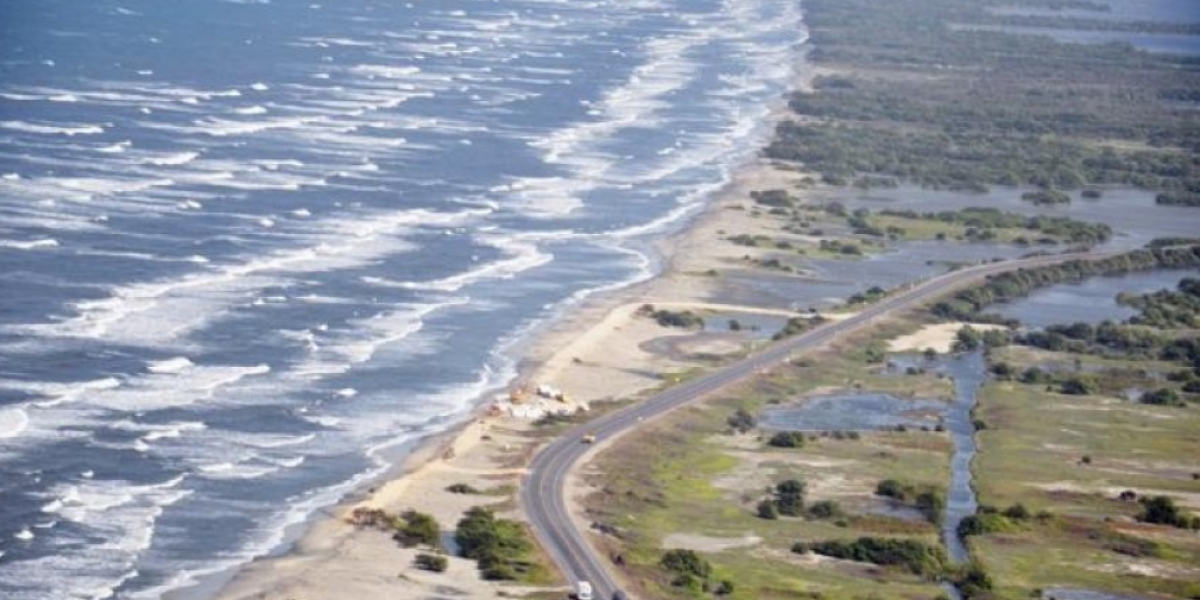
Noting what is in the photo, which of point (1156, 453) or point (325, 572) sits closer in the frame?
point (325, 572)

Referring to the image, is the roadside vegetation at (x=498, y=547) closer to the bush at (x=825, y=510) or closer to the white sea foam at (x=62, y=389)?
the bush at (x=825, y=510)

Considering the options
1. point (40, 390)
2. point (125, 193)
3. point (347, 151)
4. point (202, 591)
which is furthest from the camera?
point (347, 151)

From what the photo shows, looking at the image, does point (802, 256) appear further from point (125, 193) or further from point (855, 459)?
point (855, 459)

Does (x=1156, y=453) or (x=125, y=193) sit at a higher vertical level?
(x=125, y=193)

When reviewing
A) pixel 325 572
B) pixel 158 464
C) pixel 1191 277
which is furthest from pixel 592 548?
pixel 1191 277

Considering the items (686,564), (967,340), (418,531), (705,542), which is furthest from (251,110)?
(686,564)

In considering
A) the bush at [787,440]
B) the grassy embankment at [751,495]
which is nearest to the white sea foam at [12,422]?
the grassy embankment at [751,495]
